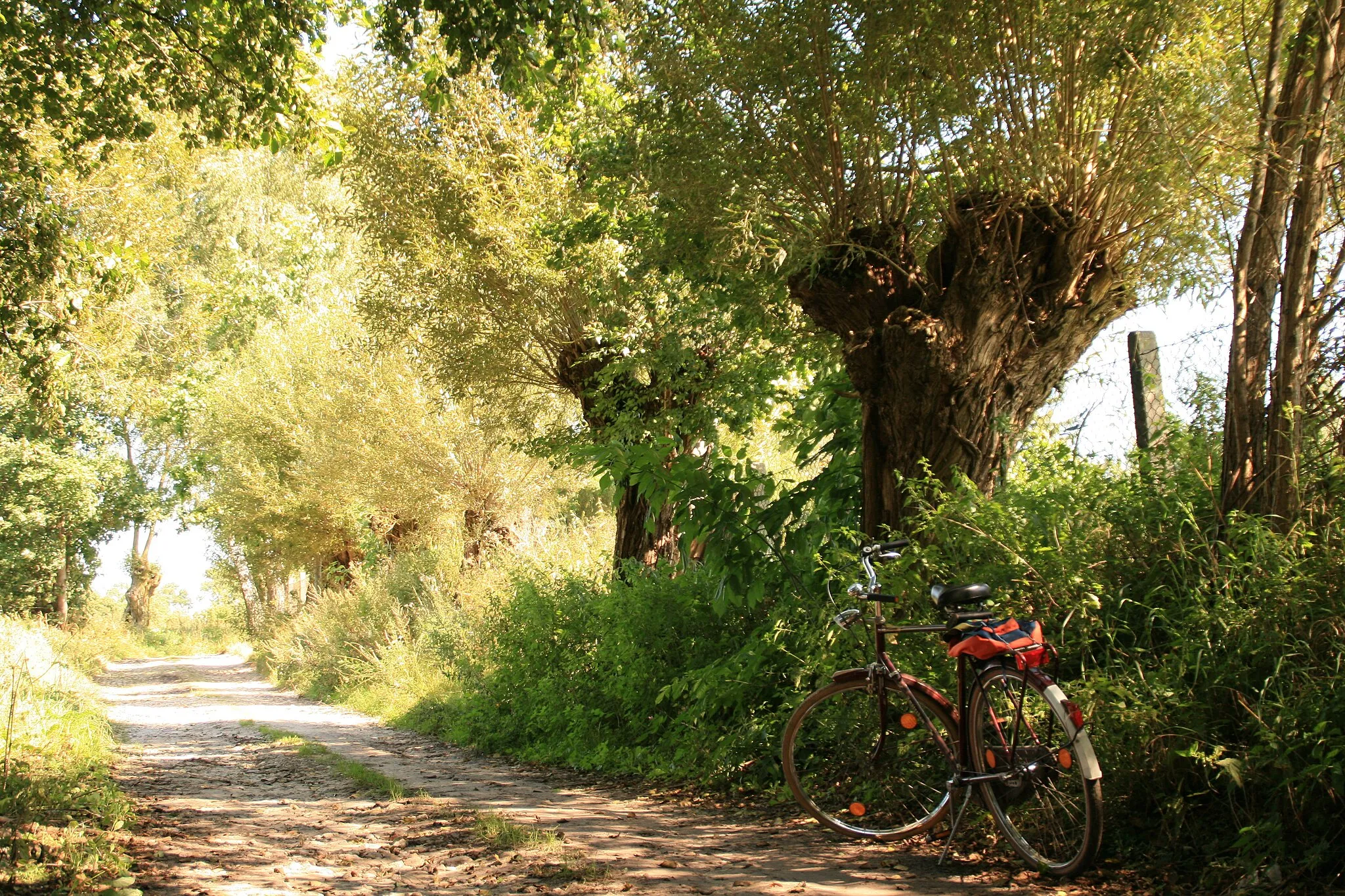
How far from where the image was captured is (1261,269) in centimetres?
507

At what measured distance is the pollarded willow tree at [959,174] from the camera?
6316 millimetres

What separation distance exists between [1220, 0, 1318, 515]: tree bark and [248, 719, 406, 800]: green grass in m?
5.84

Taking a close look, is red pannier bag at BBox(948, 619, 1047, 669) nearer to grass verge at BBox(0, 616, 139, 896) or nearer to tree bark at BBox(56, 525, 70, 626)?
grass verge at BBox(0, 616, 139, 896)

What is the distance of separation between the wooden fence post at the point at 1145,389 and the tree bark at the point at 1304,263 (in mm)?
1376

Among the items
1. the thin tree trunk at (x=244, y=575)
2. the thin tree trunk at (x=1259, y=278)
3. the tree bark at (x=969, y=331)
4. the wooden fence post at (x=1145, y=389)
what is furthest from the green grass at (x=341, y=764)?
the thin tree trunk at (x=244, y=575)

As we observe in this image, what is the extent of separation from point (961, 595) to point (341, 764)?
22.0 ft

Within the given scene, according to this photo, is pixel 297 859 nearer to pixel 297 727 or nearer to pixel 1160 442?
Result: pixel 1160 442

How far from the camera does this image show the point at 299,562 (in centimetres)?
3531

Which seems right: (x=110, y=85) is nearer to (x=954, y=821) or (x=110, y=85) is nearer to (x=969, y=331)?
(x=969, y=331)

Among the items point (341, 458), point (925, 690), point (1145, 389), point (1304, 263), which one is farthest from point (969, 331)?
point (341, 458)

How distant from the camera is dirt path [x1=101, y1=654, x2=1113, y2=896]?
454 centimetres

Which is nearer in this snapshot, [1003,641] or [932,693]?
[1003,641]

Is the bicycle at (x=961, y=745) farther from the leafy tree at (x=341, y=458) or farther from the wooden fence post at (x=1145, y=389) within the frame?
the leafy tree at (x=341, y=458)

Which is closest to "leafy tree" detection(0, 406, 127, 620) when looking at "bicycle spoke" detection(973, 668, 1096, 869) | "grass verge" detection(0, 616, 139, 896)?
"grass verge" detection(0, 616, 139, 896)
